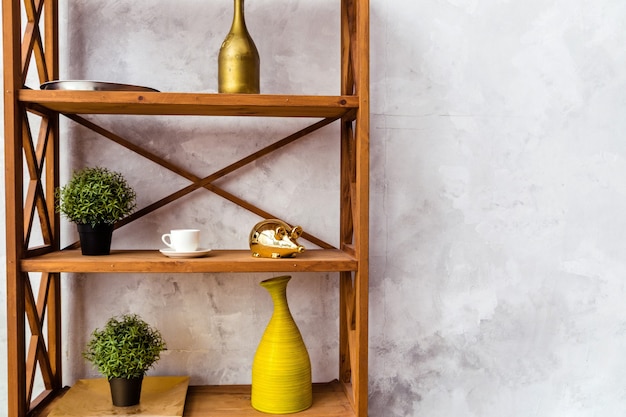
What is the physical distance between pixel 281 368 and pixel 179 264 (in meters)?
0.41

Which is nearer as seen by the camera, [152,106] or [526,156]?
[152,106]

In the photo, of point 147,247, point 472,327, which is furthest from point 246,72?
point 472,327

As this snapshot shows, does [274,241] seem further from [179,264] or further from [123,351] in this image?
[123,351]

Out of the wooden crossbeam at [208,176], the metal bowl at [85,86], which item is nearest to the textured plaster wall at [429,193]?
the wooden crossbeam at [208,176]

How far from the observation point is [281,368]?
1564mm

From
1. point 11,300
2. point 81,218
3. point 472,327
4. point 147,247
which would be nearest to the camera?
point 11,300

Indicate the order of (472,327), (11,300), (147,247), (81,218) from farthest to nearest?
(472,327) < (147,247) < (81,218) < (11,300)

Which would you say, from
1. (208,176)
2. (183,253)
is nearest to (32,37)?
(208,176)

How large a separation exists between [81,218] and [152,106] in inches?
14.1

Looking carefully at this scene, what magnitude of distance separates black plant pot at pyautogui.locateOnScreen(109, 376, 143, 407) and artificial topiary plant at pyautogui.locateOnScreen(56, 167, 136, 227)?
1.39 feet

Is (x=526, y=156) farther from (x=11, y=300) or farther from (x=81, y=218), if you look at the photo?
(x=11, y=300)

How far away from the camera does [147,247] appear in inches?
70.3

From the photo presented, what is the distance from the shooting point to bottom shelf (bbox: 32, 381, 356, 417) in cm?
157

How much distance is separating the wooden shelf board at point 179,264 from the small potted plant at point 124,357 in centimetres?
21
